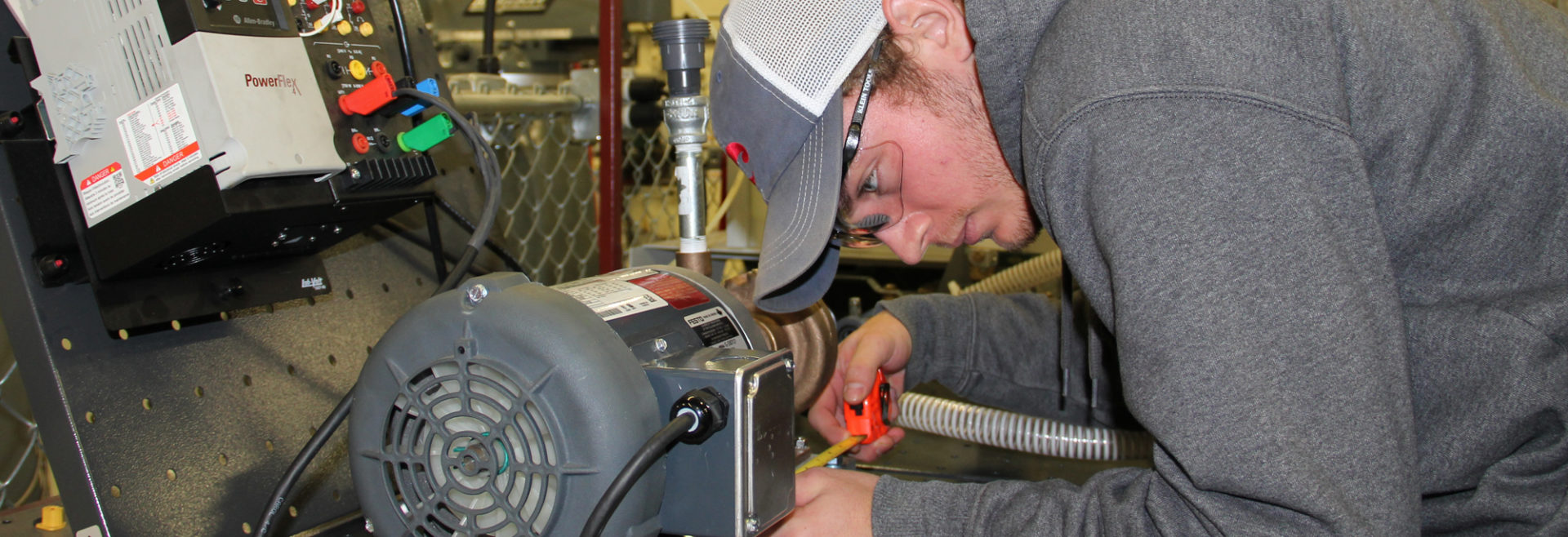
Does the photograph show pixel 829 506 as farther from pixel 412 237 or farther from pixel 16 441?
pixel 16 441

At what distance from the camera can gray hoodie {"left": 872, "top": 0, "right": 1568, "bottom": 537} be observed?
1.74 feet

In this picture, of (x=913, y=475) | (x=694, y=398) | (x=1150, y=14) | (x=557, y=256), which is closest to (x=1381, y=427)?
(x=1150, y=14)

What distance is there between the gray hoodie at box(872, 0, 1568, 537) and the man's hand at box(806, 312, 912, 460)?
298mm

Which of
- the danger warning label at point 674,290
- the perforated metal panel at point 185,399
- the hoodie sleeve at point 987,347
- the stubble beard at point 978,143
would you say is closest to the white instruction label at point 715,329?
the danger warning label at point 674,290

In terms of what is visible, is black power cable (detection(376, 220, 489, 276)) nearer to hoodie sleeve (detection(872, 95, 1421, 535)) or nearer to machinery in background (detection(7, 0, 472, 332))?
machinery in background (detection(7, 0, 472, 332))

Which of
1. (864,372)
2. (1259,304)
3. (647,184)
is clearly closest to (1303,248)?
(1259,304)

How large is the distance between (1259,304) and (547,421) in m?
0.40

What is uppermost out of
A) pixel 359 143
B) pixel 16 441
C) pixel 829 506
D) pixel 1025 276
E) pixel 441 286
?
pixel 359 143

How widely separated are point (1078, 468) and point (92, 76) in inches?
38.6

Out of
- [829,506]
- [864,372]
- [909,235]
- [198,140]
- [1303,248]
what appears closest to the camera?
[1303,248]

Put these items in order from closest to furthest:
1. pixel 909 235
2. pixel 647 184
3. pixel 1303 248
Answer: pixel 1303 248 < pixel 909 235 < pixel 647 184

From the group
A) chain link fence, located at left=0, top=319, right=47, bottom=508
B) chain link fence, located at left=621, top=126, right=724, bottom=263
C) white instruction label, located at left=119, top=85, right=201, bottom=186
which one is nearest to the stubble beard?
white instruction label, located at left=119, top=85, right=201, bottom=186

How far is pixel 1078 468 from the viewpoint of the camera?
111cm

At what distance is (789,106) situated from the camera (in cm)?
75
